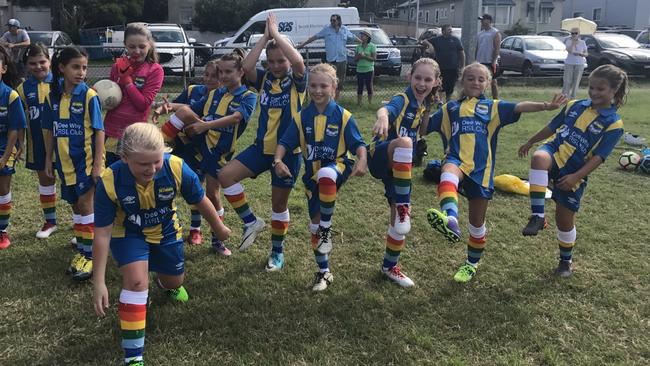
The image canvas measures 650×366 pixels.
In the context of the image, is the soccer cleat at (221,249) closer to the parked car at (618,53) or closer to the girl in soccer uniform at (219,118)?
the girl in soccer uniform at (219,118)

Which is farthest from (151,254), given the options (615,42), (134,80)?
(615,42)

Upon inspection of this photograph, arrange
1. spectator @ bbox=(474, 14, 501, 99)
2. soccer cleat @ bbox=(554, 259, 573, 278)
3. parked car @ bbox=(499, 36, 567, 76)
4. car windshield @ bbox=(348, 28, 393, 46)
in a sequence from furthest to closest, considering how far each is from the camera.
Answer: parked car @ bbox=(499, 36, 567, 76), car windshield @ bbox=(348, 28, 393, 46), spectator @ bbox=(474, 14, 501, 99), soccer cleat @ bbox=(554, 259, 573, 278)

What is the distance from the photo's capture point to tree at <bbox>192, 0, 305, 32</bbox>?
39906mm

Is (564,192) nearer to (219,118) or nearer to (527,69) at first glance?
(219,118)

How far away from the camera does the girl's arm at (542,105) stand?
3.86 m

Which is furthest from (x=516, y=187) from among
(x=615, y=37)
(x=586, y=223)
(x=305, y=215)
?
(x=615, y=37)

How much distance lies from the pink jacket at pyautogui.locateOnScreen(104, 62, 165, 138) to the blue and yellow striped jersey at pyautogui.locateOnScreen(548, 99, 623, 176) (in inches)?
133

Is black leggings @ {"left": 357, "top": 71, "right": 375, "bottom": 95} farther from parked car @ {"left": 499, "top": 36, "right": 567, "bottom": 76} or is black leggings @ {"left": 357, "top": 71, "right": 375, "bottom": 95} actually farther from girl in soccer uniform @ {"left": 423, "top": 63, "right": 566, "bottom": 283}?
girl in soccer uniform @ {"left": 423, "top": 63, "right": 566, "bottom": 283}

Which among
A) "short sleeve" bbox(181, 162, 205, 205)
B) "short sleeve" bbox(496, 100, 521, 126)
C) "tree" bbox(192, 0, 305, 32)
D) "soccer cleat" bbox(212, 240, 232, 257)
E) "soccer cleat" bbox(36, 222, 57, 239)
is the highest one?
"tree" bbox(192, 0, 305, 32)

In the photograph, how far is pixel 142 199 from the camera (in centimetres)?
317

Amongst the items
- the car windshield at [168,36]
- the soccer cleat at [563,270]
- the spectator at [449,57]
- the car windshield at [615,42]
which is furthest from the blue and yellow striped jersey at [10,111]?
the car windshield at [615,42]

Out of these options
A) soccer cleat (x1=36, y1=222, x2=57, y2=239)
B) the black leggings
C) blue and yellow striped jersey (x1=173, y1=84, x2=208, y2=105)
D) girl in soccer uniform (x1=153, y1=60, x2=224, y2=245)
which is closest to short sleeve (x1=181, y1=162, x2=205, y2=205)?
girl in soccer uniform (x1=153, y1=60, x2=224, y2=245)

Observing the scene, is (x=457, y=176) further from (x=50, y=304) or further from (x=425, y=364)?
(x=50, y=304)

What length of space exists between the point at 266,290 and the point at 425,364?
1.43 meters
